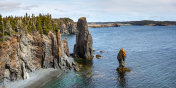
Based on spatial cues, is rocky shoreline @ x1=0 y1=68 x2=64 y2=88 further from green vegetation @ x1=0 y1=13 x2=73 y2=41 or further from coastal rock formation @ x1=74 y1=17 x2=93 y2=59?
coastal rock formation @ x1=74 y1=17 x2=93 y2=59

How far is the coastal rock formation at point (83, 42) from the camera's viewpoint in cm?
9450

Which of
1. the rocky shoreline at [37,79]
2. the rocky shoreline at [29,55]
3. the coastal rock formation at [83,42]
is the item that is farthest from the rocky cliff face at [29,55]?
the coastal rock formation at [83,42]

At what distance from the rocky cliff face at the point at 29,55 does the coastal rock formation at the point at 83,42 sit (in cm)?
2024

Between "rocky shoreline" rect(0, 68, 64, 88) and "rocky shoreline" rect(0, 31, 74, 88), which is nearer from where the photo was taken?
"rocky shoreline" rect(0, 68, 64, 88)

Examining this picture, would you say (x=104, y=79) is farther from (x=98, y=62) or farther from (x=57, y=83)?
(x=98, y=62)

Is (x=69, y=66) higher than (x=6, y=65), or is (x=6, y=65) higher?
(x=6, y=65)

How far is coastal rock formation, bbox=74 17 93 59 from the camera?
94.5 meters

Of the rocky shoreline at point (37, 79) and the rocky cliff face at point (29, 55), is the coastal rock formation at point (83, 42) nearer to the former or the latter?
the rocky cliff face at point (29, 55)

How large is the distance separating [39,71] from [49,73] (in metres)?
3.69

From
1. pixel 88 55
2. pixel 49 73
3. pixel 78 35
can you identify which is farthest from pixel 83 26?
pixel 49 73

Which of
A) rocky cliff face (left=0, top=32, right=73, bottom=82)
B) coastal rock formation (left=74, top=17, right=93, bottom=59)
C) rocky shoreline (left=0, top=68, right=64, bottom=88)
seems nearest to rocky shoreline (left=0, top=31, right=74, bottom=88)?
Result: rocky cliff face (left=0, top=32, right=73, bottom=82)

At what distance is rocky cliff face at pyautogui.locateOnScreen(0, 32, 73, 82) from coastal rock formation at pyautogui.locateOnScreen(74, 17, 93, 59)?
20.2m

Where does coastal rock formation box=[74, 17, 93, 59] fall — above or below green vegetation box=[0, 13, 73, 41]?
below

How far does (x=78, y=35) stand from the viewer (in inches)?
3856
